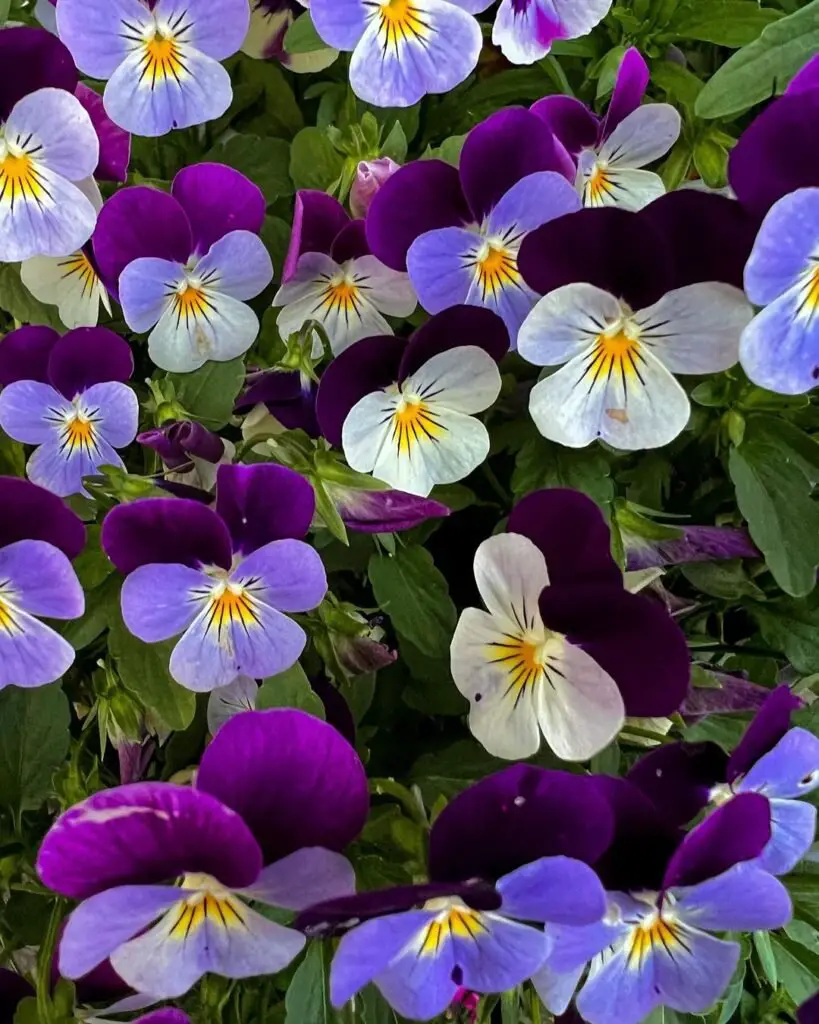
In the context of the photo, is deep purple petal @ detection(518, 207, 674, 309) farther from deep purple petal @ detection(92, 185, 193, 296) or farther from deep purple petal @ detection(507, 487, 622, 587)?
deep purple petal @ detection(92, 185, 193, 296)

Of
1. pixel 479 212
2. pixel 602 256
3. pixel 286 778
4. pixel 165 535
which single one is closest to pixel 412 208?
pixel 479 212

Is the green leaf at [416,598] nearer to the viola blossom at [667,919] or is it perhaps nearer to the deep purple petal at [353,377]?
the deep purple petal at [353,377]

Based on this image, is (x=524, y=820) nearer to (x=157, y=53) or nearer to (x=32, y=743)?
(x=32, y=743)

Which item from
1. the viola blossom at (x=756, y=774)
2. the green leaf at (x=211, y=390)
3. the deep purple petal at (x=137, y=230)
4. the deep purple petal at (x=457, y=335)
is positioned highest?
the deep purple petal at (x=137, y=230)

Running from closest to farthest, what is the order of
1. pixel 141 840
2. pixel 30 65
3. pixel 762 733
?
pixel 141 840, pixel 762 733, pixel 30 65

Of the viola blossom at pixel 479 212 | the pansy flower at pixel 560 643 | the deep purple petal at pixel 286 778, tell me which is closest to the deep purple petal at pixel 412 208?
the viola blossom at pixel 479 212

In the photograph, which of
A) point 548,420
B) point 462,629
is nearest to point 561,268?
point 548,420
